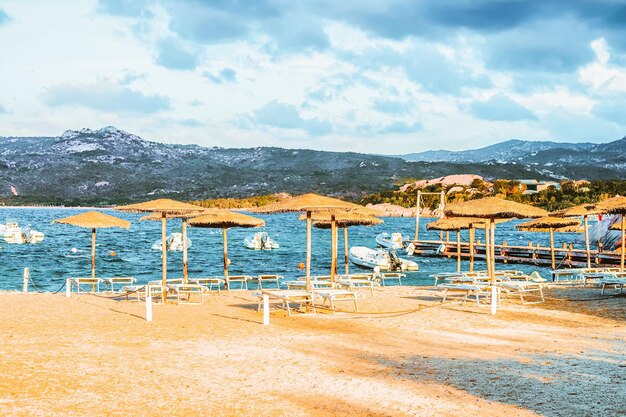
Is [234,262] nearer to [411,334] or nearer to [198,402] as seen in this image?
[411,334]

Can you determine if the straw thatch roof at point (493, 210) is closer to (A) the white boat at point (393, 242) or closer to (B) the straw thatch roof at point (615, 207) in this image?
(B) the straw thatch roof at point (615, 207)

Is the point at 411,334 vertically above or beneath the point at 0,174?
beneath

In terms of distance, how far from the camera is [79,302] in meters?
16.8

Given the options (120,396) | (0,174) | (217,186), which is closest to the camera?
(120,396)

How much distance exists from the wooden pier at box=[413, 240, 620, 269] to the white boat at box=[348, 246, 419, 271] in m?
6.97

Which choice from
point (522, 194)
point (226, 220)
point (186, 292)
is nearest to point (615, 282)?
point (226, 220)

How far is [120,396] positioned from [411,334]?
586 cm

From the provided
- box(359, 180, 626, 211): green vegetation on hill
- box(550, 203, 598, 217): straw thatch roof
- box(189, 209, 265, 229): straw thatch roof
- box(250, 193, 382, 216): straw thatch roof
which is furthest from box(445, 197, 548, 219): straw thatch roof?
box(359, 180, 626, 211): green vegetation on hill

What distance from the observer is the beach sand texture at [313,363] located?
727 cm

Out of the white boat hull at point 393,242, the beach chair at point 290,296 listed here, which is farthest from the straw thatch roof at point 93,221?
the white boat hull at point 393,242

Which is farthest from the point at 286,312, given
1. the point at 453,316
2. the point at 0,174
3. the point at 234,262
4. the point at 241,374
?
the point at 0,174

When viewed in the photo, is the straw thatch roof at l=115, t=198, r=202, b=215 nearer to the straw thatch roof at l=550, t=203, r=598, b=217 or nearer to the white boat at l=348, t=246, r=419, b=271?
the straw thatch roof at l=550, t=203, r=598, b=217

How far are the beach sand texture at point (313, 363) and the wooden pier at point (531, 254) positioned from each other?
19140 mm

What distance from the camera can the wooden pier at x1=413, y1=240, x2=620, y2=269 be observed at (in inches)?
1282
